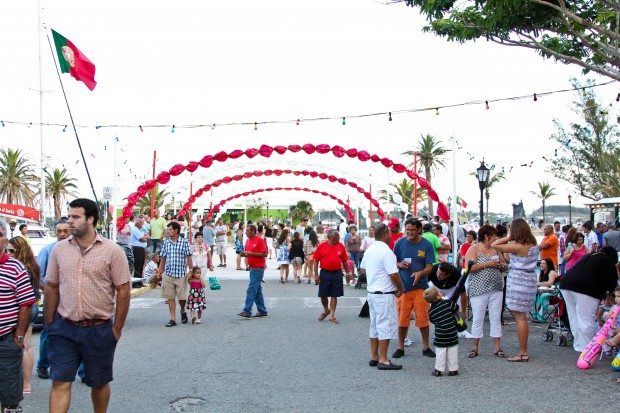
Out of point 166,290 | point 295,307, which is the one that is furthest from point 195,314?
point 295,307

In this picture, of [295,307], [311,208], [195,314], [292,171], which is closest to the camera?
[195,314]

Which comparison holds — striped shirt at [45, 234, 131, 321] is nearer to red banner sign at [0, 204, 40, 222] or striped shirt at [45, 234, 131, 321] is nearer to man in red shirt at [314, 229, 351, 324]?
man in red shirt at [314, 229, 351, 324]

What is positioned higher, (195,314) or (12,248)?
(12,248)

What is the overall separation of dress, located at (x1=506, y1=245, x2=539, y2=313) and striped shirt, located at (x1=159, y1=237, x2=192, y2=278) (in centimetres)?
584

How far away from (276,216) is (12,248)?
75090 mm

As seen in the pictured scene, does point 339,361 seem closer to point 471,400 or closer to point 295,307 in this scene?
point 471,400

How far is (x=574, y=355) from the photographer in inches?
366

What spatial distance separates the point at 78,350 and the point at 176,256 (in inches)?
278

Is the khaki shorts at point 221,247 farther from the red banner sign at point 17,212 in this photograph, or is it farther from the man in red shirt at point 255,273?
the man in red shirt at point 255,273

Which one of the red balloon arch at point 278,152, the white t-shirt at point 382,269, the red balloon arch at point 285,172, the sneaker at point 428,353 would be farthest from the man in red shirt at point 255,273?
the red balloon arch at point 285,172

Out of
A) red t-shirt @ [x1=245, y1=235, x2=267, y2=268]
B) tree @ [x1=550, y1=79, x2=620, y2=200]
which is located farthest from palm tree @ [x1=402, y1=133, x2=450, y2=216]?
red t-shirt @ [x1=245, y1=235, x2=267, y2=268]

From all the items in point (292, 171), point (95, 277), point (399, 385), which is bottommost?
point (399, 385)

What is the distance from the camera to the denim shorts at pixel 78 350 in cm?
513

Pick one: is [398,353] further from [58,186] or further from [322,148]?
[58,186]
